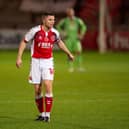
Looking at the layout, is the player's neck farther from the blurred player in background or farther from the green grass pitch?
the green grass pitch

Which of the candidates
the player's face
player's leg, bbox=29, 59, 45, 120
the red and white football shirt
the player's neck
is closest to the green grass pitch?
player's leg, bbox=29, 59, 45, 120

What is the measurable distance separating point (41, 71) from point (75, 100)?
3567 mm

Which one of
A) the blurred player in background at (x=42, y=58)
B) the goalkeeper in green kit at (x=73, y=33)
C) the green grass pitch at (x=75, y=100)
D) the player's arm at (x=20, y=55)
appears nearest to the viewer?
the green grass pitch at (x=75, y=100)

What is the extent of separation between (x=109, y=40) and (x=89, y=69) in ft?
47.8

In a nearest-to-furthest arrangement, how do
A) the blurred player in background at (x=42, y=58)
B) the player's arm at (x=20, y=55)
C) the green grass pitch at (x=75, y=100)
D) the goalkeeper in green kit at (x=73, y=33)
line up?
1. the green grass pitch at (x=75, y=100)
2. the player's arm at (x=20, y=55)
3. the blurred player in background at (x=42, y=58)
4. the goalkeeper in green kit at (x=73, y=33)

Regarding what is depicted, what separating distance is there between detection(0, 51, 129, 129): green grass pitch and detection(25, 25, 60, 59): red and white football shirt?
1184 mm

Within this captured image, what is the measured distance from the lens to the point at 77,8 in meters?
50.8

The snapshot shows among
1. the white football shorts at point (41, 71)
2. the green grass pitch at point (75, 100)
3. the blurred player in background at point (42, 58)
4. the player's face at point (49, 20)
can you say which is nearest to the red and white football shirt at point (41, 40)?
the blurred player in background at point (42, 58)

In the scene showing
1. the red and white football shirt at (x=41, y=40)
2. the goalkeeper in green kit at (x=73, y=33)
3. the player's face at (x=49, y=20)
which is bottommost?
the goalkeeper in green kit at (x=73, y=33)

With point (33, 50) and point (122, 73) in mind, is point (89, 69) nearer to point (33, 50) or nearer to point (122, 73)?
point (122, 73)

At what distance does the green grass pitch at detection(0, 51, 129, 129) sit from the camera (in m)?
12.2

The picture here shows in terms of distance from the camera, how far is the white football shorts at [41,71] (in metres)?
12.6

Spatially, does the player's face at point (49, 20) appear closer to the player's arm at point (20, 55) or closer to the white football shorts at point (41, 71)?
the player's arm at point (20, 55)

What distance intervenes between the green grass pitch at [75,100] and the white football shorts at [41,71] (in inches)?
29.6
